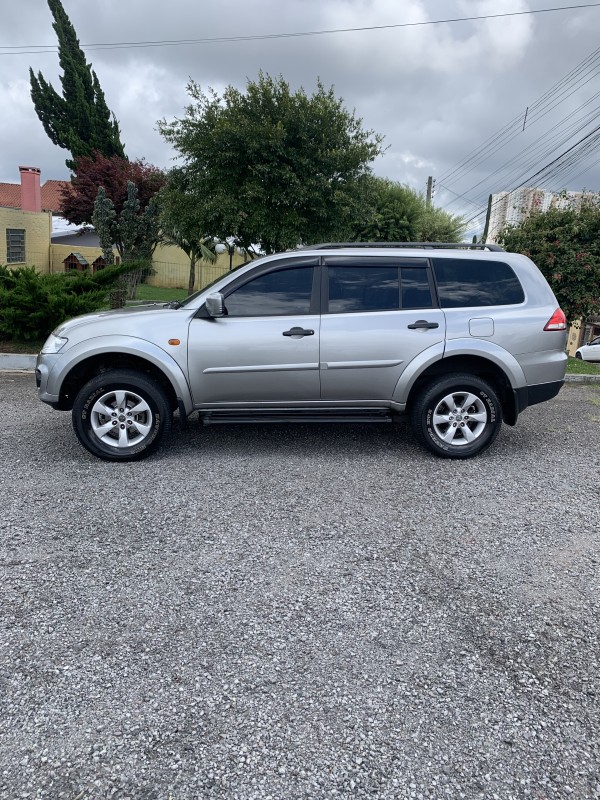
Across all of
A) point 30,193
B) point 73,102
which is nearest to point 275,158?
point 30,193

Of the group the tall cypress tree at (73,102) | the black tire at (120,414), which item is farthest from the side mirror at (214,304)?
the tall cypress tree at (73,102)

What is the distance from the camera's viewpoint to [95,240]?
34844mm

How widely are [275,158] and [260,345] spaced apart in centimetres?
826

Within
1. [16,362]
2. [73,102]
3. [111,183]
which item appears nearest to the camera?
[16,362]

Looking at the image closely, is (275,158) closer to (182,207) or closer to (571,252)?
(182,207)

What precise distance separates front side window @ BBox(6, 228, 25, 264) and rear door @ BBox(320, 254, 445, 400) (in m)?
22.6

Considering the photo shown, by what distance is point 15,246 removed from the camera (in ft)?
80.4

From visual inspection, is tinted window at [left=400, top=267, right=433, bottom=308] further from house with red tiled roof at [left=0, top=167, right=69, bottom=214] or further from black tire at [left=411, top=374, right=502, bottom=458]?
house with red tiled roof at [left=0, top=167, right=69, bottom=214]

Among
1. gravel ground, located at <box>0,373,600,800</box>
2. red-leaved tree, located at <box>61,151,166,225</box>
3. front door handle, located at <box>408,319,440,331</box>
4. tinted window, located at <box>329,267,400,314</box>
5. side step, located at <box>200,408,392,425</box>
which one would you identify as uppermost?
red-leaved tree, located at <box>61,151,166,225</box>

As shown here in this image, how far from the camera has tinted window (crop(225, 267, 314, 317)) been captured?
5.21m

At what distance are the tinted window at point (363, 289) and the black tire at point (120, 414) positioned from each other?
1806 mm

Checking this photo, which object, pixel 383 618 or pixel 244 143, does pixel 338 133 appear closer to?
pixel 244 143

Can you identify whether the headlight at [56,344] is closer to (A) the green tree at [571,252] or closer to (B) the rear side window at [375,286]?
(B) the rear side window at [375,286]

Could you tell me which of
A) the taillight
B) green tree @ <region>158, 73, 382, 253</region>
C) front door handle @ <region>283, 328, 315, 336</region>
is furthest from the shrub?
the taillight
